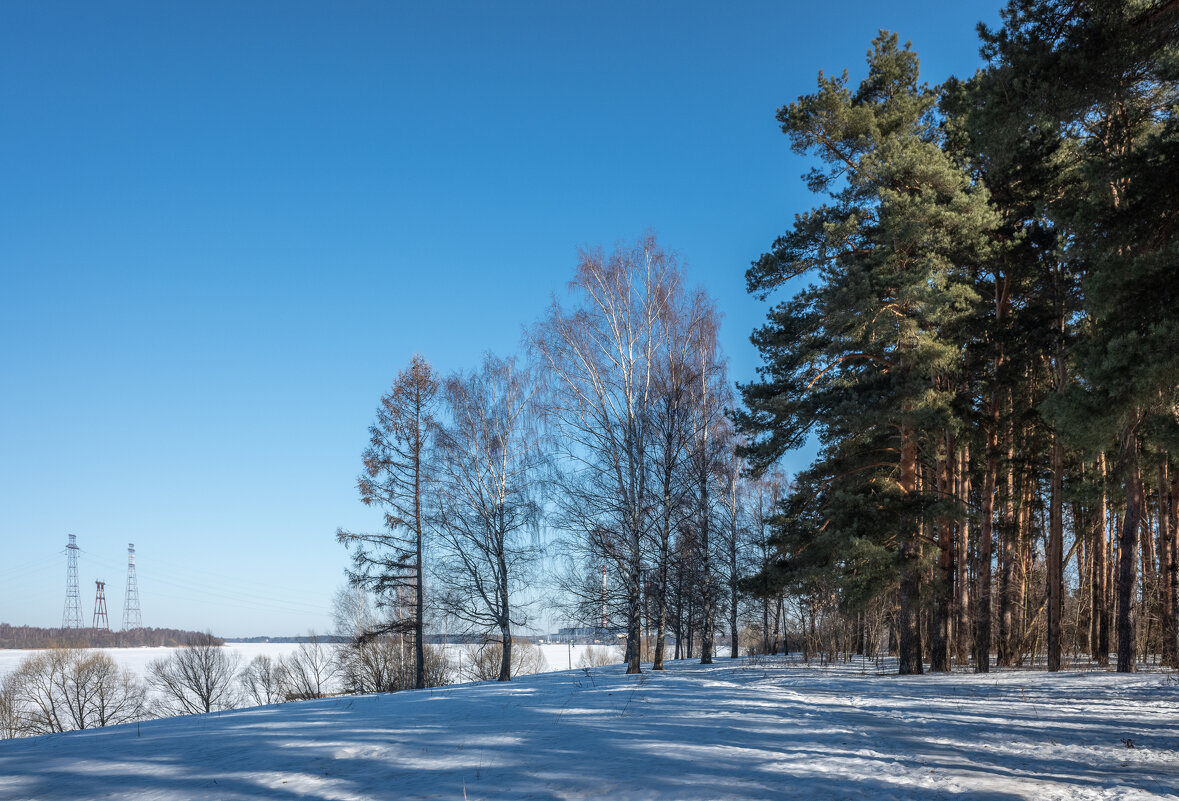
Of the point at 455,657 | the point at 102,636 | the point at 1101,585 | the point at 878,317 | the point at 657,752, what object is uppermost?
the point at 878,317

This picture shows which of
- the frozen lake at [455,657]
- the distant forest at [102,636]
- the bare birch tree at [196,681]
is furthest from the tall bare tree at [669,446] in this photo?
the distant forest at [102,636]

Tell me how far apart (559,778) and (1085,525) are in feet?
75.2

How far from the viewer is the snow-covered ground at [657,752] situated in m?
4.74

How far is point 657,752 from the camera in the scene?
18.8 ft

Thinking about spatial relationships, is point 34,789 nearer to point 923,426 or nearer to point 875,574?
point 875,574

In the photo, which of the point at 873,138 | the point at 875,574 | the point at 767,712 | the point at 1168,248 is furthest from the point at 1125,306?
the point at 873,138

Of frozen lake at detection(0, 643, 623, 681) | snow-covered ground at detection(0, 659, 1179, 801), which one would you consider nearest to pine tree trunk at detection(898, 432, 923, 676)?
snow-covered ground at detection(0, 659, 1179, 801)

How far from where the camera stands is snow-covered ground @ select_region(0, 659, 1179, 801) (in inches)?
187

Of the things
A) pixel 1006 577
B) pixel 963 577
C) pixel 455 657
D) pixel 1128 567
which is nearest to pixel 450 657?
pixel 455 657

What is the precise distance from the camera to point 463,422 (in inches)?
850

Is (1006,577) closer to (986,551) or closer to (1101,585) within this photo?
(986,551)

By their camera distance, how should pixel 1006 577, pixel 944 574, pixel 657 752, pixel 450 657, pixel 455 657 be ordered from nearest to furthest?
pixel 657 752 → pixel 944 574 → pixel 1006 577 → pixel 450 657 → pixel 455 657

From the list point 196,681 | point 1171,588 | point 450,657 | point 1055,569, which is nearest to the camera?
point 1171,588

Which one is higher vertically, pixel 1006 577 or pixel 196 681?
pixel 1006 577
